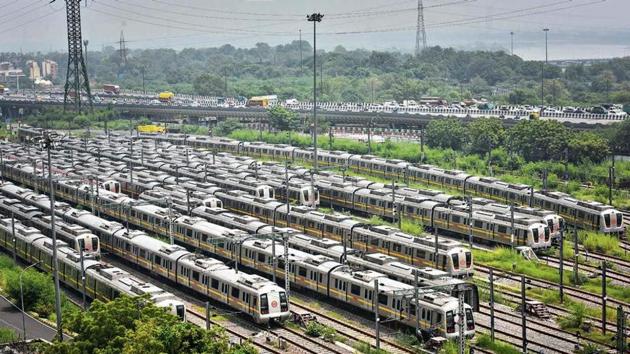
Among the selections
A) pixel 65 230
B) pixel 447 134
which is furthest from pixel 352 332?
pixel 447 134

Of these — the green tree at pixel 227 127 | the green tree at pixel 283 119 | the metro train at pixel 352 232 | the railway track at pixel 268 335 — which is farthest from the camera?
the green tree at pixel 227 127

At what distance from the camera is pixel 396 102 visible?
123m

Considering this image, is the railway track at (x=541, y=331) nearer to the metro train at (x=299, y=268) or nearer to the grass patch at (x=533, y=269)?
the metro train at (x=299, y=268)

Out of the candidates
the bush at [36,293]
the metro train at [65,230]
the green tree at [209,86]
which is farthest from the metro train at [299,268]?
the green tree at [209,86]

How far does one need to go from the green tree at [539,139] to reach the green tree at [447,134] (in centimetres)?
664

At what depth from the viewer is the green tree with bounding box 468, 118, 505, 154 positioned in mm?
Result: 68688

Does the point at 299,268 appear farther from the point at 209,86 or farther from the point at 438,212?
the point at 209,86

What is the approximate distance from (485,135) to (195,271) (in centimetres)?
4089

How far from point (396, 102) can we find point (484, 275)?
288 ft

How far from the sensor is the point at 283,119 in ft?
298

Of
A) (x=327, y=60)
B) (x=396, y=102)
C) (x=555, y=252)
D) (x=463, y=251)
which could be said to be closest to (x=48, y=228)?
(x=463, y=251)

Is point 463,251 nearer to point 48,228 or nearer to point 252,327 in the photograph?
point 252,327

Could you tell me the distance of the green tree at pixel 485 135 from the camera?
68688mm

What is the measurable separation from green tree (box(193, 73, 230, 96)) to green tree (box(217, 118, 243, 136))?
47308 mm
